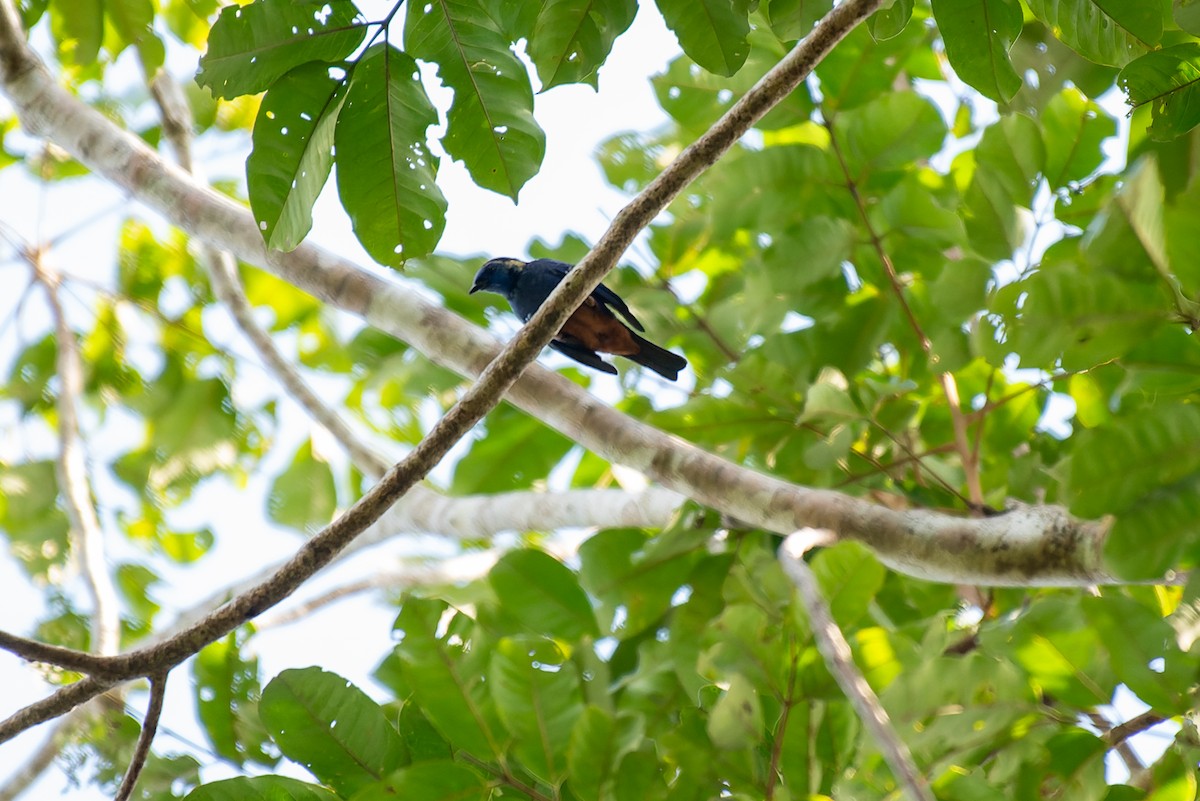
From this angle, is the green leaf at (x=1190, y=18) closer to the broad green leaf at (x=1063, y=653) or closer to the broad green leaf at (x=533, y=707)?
the broad green leaf at (x=1063, y=653)

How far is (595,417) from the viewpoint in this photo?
2.54 metres

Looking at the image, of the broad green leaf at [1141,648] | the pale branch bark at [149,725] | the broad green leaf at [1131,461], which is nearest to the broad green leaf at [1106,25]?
the broad green leaf at [1131,461]

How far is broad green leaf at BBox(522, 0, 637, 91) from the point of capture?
6.52ft

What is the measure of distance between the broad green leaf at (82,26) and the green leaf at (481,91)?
5.34 feet

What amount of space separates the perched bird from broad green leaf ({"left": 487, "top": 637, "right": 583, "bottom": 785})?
62.7 inches

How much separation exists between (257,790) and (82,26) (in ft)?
7.52

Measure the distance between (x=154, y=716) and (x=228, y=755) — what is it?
61 cm

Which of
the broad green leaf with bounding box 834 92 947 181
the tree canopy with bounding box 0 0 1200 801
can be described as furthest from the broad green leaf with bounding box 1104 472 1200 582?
the broad green leaf with bounding box 834 92 947 181

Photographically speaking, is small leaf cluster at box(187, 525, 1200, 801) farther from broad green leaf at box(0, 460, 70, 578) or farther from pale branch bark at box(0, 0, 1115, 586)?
broad green leaf at box(0, 460, 70, 578)

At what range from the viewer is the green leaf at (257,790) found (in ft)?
6.95

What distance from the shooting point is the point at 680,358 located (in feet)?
12.8

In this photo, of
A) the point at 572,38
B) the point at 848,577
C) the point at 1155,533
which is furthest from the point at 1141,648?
the point at 572,38

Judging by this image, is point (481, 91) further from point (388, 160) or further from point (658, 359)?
point (658, 359)

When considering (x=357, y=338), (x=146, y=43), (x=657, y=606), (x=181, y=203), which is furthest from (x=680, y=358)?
(x=146, y=43)
